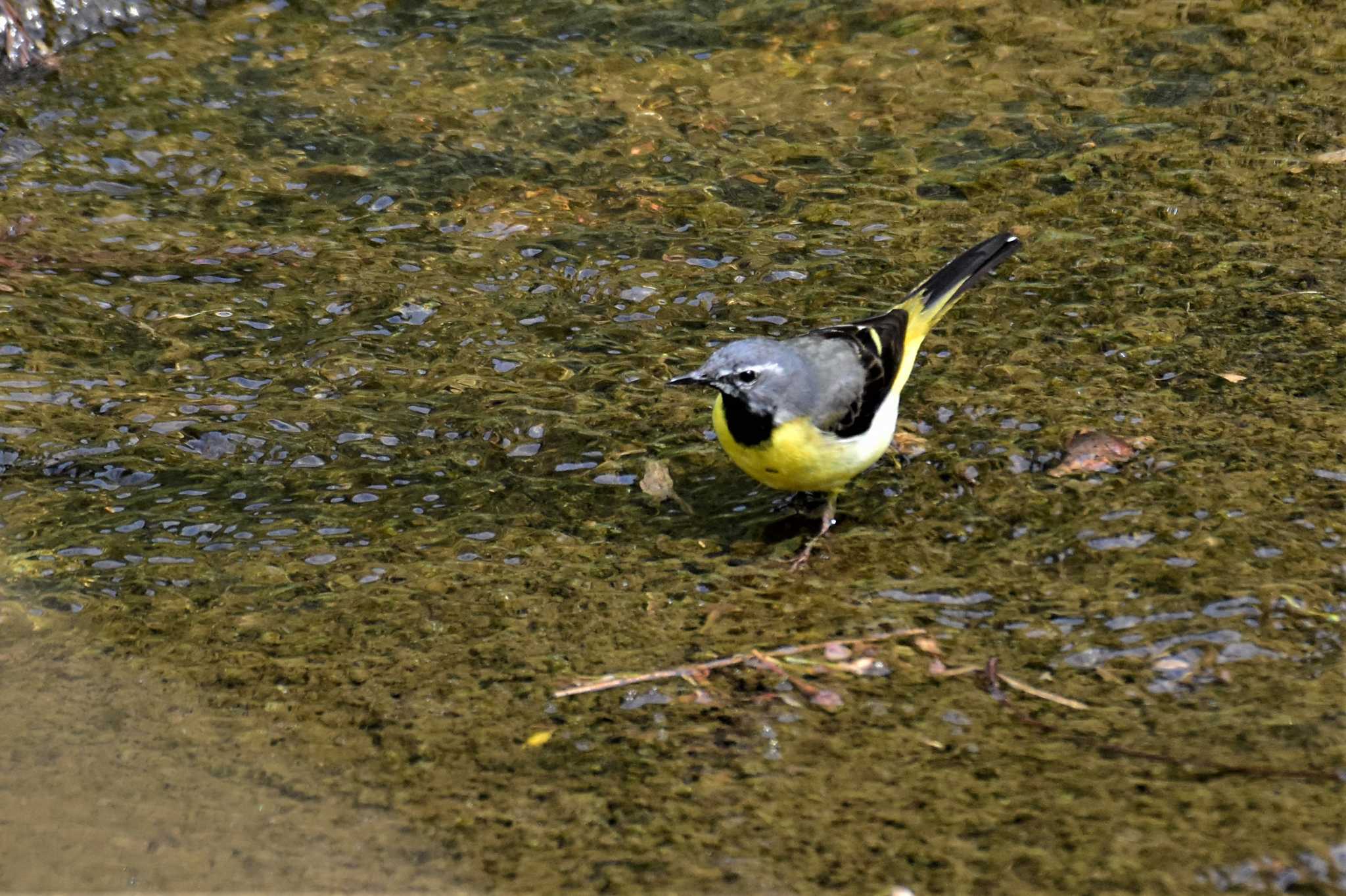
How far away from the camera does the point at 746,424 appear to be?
5.16 metres

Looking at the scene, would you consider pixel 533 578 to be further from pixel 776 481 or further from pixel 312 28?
pixel 312 28

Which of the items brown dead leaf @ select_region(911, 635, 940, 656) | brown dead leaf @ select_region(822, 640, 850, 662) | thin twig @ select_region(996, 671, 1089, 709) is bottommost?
thin twig @ select_region(996, 671, 1089, 709)

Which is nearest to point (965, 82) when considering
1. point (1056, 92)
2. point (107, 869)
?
point (1056, 92)

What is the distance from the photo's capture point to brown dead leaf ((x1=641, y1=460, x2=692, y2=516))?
222 inches

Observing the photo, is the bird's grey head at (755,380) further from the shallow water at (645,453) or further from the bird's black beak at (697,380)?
the shallow water at (645,453)

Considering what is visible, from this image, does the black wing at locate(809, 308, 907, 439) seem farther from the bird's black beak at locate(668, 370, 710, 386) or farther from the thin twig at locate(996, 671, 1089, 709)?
the thin twig at locate(996, 671, 1089, 709)

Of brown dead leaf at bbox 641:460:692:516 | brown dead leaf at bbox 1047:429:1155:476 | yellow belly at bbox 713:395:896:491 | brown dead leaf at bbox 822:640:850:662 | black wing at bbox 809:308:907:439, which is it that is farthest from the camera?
brown dead leaf at bbox 641:460:692:516

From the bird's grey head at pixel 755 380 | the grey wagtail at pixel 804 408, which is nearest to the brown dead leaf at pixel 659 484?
the grey wagtail at pixel 804 408

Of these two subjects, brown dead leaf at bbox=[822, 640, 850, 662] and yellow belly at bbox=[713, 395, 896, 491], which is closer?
brown dead leaf at bbox=[822, 640, 850, 662]

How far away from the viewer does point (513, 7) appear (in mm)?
9711

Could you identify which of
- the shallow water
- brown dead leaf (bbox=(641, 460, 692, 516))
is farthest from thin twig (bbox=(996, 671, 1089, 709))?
brown dead leaf (bbox=(641, 460, 692, 516))

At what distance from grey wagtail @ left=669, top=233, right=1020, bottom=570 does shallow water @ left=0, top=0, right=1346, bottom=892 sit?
333 mm

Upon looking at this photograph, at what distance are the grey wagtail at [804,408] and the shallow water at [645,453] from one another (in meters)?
0.33

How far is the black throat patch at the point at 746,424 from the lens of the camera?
5125mm
